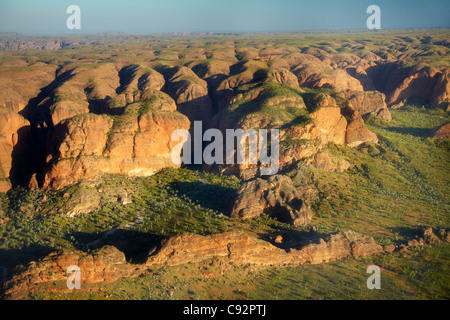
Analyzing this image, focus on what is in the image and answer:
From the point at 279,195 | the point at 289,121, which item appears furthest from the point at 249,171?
the point at 289,121

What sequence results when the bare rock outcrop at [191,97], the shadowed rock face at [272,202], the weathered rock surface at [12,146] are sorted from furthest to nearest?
the bare rock outcrop at [191,97]
the weathered rock surface at [12,146]
the shadowed rock face at [272,202]

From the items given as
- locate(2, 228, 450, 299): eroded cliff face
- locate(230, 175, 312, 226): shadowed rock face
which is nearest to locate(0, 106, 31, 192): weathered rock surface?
locate(2, 228, 450, 299): eroded cliff face

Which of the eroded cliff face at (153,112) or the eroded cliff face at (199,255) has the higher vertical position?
the eroded cliff face at (153,112)

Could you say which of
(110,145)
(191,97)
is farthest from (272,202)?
(191,97)

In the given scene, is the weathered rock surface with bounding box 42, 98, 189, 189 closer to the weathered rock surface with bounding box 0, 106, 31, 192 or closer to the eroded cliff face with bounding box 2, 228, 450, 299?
the weathered rock surface with bounding box 0, 106, 31, 192

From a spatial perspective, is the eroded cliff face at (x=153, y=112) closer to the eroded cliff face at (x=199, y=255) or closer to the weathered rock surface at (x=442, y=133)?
the weathered rock surface at (x=442, y=133)

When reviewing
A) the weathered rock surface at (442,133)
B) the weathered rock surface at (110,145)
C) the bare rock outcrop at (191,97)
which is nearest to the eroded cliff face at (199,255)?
the weathered rock surface at (110,145)

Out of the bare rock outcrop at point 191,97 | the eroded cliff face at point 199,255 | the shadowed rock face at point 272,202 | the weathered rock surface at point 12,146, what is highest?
the bare rock outcrop at point 191,97

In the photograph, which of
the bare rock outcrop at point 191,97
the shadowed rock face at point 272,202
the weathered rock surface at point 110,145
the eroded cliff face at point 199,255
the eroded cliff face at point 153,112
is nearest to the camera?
the eroded cliff face at point 199,255
